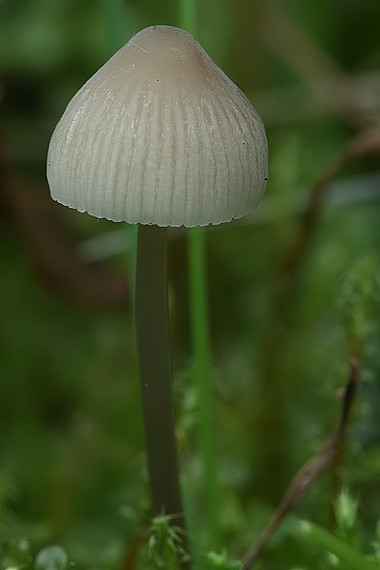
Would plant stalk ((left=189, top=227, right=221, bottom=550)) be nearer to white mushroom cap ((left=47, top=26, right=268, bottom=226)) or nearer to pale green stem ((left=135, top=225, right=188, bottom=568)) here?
pale green stem ((left=135, top=225, right=188, bottom=568))

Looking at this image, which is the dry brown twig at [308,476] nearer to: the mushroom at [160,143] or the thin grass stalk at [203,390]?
the thin grass stalk at [203,390]

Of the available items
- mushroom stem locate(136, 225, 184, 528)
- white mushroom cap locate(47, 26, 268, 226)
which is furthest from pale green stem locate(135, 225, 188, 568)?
white mushroom cap locate(47, 26, 268, 226)

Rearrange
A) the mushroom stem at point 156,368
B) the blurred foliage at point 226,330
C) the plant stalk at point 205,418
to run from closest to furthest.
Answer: the mushroom stem at point 156,368 < the plant stalk at point 205,418 < the blurred foliage at point 226,330

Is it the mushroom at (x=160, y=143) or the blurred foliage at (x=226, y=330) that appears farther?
the blurred foliage at (x=226, y=330)

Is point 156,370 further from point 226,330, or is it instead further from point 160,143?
point 226,330

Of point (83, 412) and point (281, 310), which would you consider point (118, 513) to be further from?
point (281, 310)

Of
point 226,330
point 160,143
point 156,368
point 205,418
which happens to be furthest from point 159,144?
point 226,330

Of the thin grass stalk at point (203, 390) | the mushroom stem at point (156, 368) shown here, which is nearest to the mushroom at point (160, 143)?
the mushroom stem at point (156, 368)
